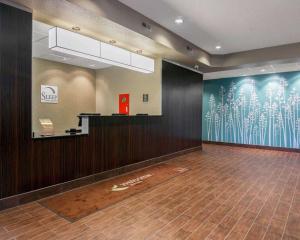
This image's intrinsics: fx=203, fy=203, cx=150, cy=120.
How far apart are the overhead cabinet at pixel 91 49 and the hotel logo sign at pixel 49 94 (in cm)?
300

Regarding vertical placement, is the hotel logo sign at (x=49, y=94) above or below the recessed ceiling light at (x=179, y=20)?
below

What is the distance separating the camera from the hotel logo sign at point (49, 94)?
6340 mm

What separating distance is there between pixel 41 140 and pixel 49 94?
360 centimetres

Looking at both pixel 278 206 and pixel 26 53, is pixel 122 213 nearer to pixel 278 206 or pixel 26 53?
pixel 278 206

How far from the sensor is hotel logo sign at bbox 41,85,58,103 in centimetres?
634

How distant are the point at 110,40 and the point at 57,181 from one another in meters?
3.20

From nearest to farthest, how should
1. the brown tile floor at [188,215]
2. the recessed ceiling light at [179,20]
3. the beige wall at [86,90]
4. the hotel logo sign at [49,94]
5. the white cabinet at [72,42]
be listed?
the brown tile floor at [188,215] < the white cabinet at [72,42] < the recessed ceiling light at [179,20] < the beige wall at [86,90] < the hotel logo sign at [49,94]

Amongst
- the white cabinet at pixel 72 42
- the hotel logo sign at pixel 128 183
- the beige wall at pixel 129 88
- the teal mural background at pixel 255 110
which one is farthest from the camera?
the teal mural background at pixel 255 110

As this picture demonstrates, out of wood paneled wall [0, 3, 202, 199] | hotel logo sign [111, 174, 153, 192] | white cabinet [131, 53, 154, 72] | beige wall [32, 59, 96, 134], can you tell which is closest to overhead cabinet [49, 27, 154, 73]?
white cabinet [131, 53, 154, 72]

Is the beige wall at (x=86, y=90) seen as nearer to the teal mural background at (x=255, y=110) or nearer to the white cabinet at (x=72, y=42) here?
the white cabinet at (x=72, y=42)

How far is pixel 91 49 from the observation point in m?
4.05

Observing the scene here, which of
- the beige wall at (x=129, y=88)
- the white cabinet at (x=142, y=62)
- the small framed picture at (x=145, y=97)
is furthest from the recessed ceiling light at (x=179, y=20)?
the small framed picture at (x=145, y=97)

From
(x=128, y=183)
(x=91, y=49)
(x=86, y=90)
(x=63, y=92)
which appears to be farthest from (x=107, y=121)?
(x=86, y=90)

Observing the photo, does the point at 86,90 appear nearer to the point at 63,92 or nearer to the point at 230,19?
the point at 63,92
